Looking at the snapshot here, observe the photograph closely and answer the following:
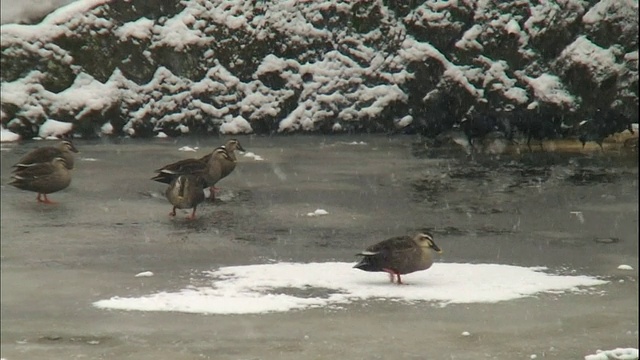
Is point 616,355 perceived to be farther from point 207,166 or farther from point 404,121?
point 207,166

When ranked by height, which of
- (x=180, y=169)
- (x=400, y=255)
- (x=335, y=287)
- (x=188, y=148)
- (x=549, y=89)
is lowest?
(x=335, y=287)

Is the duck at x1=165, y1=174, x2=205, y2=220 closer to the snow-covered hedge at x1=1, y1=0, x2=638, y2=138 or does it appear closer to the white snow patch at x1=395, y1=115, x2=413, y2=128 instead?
the snow-covered hedge at x1=1, y1=0, x2=638, y2=138

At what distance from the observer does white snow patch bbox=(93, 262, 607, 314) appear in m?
4.10

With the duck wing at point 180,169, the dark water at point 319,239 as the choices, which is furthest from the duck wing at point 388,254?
the duck wing at point 180,169

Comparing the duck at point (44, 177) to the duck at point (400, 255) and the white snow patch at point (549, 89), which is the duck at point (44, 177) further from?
the white snow patch at point (549, 89)

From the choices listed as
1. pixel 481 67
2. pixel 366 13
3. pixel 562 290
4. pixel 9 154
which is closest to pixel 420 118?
pixel 481 67

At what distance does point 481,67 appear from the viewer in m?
5.05

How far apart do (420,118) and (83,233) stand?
1.34 meters

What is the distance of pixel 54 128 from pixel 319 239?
3.49ft

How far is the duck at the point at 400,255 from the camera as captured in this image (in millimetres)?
4418

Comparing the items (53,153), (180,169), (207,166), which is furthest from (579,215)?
(53,153)

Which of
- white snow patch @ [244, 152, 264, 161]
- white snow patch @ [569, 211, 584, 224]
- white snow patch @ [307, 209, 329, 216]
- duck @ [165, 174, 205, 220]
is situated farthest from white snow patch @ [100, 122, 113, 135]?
white snow patch @ [569, 211, 584, 224]

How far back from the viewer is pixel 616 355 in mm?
3441

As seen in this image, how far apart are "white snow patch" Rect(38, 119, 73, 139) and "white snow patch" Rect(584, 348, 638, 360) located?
7.13 ft
